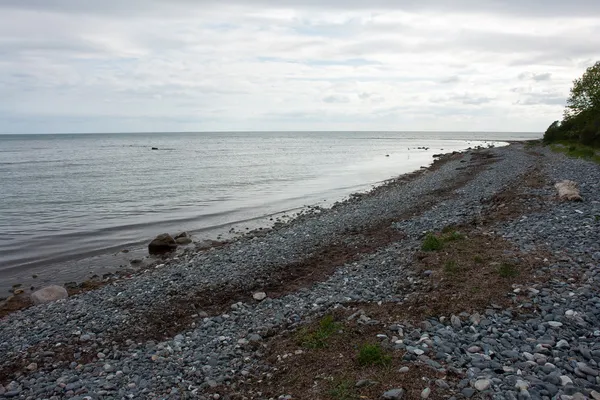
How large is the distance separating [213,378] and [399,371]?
10.8 ft

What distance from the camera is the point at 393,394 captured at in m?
6.06

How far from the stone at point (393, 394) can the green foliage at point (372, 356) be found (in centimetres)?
80

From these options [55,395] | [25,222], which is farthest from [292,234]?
[25,222]

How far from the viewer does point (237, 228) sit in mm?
26078

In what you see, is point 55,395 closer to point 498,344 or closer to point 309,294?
point 309,294

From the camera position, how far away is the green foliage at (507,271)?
984cm

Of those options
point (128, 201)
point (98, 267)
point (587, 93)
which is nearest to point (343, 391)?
point (98, 267)

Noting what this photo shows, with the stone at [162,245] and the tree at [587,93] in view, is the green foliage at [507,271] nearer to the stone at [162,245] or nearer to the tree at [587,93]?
the stone at [162,245]

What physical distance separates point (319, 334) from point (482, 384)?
3232 mm

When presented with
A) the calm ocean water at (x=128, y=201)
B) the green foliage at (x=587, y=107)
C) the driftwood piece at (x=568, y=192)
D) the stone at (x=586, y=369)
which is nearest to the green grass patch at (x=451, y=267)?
the stone at (x=586, y=369)

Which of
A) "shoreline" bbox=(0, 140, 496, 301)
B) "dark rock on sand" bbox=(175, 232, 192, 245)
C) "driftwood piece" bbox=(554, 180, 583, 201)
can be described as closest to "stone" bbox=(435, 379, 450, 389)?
"shoreline" bbox=(0, 140, 496, 301)

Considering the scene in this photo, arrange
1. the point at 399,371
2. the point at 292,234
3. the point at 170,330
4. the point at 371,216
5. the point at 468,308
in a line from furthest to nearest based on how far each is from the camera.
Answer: the point at 371,216
the point at 292,234
the point at 170,330
the point at 468,308
the point at 399,371

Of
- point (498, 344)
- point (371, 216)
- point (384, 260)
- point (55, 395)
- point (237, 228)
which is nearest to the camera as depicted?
point (498, 344)

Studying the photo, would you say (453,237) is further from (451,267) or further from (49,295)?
(49,295)
